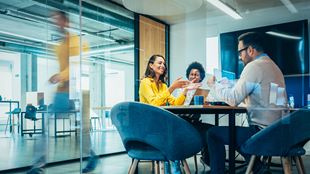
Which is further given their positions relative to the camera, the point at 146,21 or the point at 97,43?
the point at 97,43

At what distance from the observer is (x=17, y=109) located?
6918 millimetres

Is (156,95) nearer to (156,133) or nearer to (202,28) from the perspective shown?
(156,133)

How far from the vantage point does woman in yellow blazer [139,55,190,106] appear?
225 centimetres

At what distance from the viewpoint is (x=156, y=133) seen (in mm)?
1448

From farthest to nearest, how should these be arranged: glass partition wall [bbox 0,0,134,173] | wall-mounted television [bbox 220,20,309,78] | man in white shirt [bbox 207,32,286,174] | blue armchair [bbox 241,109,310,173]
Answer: glass partition wall [bbox 0,0,134,173]
wall-mounted television [bbox 220,20,309,78]
man in white shirt [bbox 207,32,286,174]
blue armchair [bbox 241,109,310,173]

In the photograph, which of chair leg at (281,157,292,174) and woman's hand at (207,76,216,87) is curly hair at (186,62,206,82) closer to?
woman's hand at (207,76,216,87)

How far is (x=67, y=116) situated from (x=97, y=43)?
1196 mm

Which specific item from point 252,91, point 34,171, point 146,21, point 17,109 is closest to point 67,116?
point 34,171

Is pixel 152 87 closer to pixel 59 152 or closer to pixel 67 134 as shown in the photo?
pixel 59 152

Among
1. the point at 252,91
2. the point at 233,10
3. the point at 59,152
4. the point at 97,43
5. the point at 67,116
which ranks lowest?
the point at 59,152

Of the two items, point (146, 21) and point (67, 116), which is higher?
point (146, 21)

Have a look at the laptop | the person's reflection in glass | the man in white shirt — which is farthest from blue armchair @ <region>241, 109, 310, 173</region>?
the person's reflection in glass

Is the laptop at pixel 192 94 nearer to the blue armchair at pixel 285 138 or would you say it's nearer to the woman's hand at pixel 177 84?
the woman's hand at pixel 177 84

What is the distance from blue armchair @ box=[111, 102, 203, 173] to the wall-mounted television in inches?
47.6
